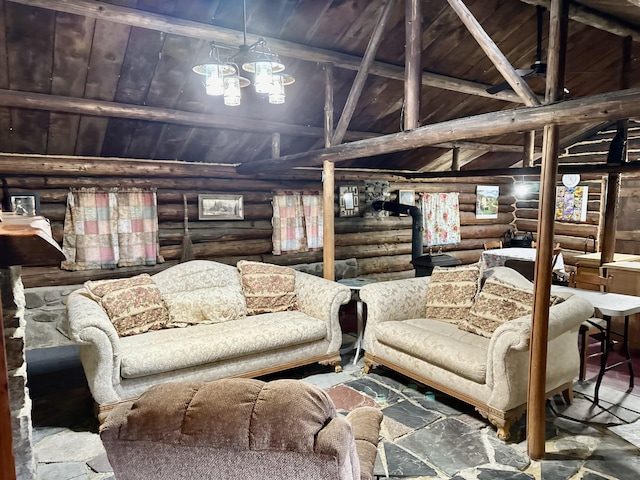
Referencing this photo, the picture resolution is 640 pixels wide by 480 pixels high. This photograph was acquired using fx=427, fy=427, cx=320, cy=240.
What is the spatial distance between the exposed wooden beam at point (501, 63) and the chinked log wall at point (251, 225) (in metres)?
3.94

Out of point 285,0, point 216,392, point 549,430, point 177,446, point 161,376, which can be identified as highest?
point 285,0

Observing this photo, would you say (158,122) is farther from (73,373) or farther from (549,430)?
(549,430)

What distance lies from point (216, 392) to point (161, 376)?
7.95 feet

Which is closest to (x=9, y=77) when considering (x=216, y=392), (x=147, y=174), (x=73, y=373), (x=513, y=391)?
(x=147, y=174)

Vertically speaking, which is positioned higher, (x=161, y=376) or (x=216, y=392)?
(x=216, y=392)

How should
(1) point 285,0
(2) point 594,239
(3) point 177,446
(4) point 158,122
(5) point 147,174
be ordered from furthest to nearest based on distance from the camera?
(2) point 594,239
(5) point 147,174
(4) point 158,122
(1) point 285,0
(3) point 177,446

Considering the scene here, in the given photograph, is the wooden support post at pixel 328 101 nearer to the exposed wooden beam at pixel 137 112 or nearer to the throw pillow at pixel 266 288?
the exposed wooden beam at pixel 137 112

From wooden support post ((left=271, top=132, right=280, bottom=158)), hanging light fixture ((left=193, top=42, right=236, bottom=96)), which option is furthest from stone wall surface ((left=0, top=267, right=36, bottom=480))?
wooden support post ((left=271, top=132, right=280, bottom=158))

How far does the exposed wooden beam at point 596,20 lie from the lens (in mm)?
4277

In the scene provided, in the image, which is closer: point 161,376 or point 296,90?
point 161,376

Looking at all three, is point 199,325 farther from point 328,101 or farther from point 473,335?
point 328,101

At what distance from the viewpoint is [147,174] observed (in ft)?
18.0

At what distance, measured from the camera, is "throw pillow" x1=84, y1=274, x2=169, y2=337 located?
144 inches

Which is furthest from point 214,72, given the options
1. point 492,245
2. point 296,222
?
point 492,245
